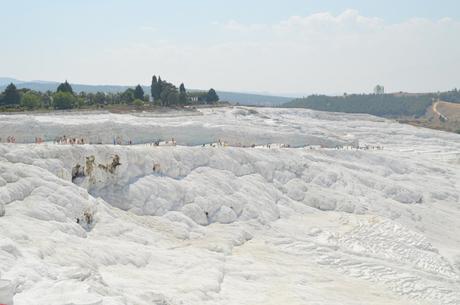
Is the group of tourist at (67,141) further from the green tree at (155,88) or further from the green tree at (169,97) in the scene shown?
the green tree at (155,88)

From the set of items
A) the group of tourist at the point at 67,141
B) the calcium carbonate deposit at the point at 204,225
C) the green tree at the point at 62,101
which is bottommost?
the calcium carbonate deposit at the point at 204,225

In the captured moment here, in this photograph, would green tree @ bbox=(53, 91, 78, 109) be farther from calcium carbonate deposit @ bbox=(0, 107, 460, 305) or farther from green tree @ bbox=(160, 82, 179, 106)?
calcium carbonate deposit @ bbox=(0, 107, 460, 305)

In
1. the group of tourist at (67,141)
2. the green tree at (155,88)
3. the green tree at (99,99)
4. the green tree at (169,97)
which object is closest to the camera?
the group of tourist at (67,141)

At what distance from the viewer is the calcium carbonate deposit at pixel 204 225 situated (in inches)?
873

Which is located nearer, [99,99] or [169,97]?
[169,97]

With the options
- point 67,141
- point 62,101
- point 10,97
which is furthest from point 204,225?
point 10,97

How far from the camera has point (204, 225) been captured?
34750mm

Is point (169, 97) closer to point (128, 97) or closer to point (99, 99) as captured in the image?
point (128, 97)

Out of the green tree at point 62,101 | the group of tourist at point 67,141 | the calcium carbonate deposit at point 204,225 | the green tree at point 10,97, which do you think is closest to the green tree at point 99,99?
the green tree at point 62,101

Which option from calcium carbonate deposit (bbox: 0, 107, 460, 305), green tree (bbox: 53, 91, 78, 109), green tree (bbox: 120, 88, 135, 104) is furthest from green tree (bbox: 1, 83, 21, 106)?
calcium carbonate deposit (bbox: 0, 107, 460, 305)

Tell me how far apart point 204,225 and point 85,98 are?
69.1 metres

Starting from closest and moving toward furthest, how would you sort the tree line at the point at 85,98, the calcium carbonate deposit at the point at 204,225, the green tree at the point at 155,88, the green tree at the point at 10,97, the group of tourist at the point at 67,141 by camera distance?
the calcium carbonate deposit at the point at 204,225 → the group of tourist at the point at 67,141 → the tree line at the point at 85,98 → the green tree at the point at 10,97 → the green tree at the point at 155,88

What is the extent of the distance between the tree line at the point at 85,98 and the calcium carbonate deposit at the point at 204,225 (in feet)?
81.5

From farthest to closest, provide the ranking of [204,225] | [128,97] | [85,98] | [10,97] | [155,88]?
[155,88] → [128,97] → [85,98] → [10,97] → [204,225]
